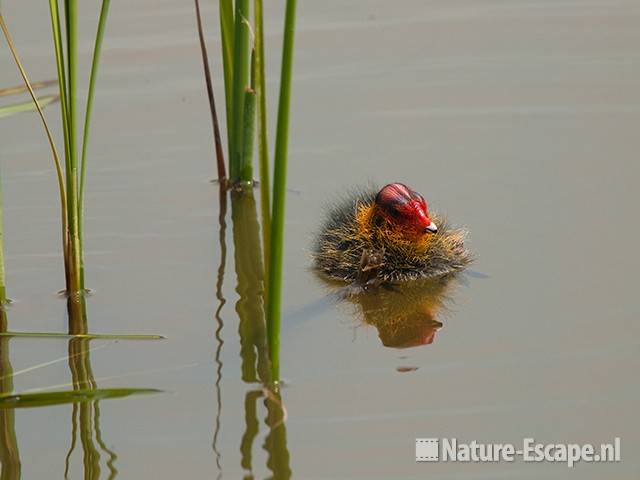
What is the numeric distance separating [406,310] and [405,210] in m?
0.52

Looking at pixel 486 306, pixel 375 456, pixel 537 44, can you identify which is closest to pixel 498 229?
pixel 486 306

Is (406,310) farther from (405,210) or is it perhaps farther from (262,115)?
(262,115)

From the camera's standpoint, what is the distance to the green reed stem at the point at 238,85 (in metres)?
6.57

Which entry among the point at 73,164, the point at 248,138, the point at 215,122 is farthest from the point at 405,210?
the point at 73,164

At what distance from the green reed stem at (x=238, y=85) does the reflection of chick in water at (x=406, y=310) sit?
1.37m

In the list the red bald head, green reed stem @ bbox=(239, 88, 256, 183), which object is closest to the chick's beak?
the red bald head

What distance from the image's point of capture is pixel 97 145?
748cm

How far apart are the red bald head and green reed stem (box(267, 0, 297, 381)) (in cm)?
173

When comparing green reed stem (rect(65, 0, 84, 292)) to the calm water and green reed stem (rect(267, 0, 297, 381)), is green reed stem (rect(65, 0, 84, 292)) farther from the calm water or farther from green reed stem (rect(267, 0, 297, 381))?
green reed stem (rect(267, 0, 297, 381))

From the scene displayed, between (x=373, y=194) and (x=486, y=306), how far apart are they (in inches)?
45.0

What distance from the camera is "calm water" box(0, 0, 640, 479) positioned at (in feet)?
14.3

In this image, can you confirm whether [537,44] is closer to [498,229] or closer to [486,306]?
[498,229]

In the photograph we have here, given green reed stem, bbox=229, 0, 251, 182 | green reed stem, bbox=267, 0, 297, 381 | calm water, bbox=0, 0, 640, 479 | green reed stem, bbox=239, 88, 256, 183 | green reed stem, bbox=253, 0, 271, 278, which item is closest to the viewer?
green reed stem, bbox=267, 0, 297, 381

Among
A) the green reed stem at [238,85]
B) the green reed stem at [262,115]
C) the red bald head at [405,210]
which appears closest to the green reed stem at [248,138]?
the green reed stem at [238,85]
